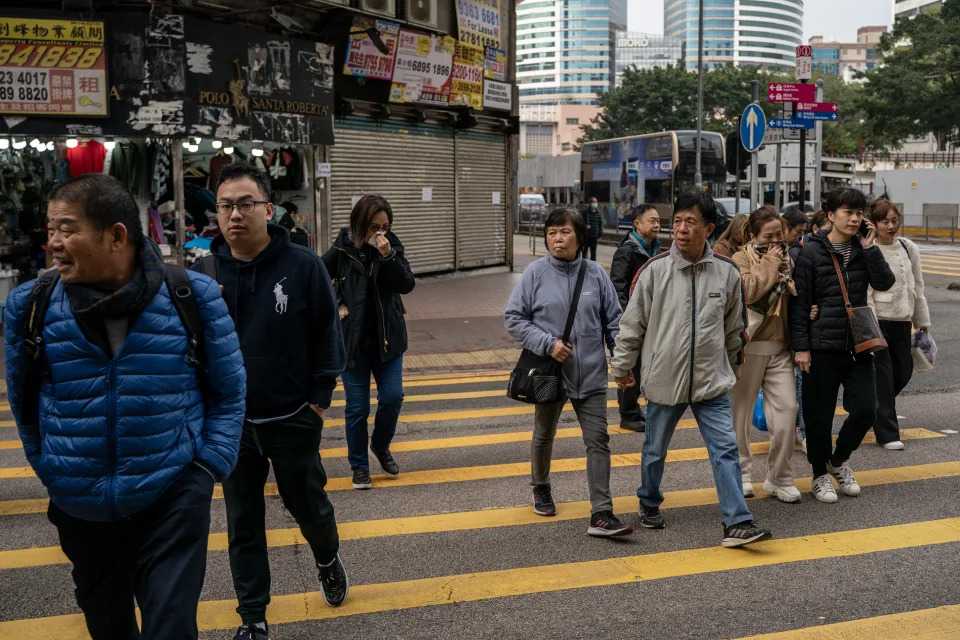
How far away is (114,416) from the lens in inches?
117

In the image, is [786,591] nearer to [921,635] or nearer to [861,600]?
[861,600]

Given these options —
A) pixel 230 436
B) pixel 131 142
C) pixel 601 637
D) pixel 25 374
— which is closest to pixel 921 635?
pixel 601 637

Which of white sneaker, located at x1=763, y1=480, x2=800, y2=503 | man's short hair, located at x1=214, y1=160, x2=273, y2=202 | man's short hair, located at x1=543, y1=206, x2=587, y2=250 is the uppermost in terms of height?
man's short hair, located at x1=214, y1=160, x2=273, y2=202

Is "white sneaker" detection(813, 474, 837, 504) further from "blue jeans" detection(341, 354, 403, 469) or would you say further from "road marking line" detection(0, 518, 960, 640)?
"blue jeans" detection(341, 354, 403, 469)

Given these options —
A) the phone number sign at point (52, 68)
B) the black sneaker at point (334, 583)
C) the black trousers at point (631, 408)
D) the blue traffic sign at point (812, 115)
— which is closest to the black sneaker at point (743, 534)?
the black sneaker at point (334, 583)

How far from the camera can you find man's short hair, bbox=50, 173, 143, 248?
2.93m

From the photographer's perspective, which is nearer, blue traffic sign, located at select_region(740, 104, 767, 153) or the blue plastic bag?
the blue plastic bag

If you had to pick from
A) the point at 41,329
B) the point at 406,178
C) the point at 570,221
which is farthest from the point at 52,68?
the point at 41,329

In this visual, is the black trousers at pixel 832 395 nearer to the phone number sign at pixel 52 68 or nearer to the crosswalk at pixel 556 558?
the crosswalk at pixel 556 558

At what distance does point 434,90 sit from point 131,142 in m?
7.25

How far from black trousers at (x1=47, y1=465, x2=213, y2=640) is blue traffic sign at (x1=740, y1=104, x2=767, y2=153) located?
512 inches

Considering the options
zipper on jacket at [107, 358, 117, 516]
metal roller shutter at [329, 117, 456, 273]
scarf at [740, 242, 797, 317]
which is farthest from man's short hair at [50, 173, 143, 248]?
metal roller shutter at [329, 117, 456, 273]

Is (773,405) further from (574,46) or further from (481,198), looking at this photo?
(574,46)

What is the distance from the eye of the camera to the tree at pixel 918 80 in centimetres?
4494
